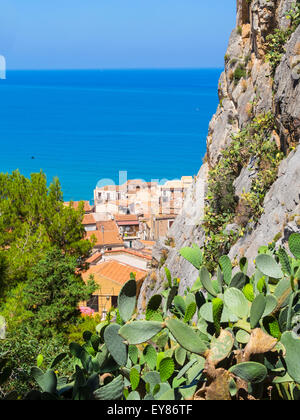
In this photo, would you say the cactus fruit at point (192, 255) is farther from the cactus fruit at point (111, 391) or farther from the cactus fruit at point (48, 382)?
the cactus fruit at point (48, 382)

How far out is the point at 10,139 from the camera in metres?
117

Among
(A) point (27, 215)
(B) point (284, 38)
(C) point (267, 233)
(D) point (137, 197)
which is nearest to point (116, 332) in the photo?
(C) point (267, 233)

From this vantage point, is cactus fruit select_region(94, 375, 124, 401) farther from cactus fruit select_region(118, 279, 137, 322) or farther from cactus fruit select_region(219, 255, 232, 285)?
cactus fruit select_region(219, 255, 232, 285)

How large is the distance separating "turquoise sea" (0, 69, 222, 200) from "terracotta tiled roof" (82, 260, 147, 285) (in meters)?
44.7

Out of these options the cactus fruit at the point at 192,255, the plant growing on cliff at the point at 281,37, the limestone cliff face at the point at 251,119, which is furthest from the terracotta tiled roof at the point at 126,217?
the cactus fruit at the point at 192,255

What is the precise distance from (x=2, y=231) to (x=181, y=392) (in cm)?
1364

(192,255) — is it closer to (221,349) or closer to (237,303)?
(237,303)

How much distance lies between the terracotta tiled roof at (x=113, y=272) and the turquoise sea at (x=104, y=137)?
4465 centimetres

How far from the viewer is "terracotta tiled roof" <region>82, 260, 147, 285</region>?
21856mm

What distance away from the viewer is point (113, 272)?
22797mm

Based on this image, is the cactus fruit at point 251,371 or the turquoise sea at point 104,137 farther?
the turquoise sea at point 104,137

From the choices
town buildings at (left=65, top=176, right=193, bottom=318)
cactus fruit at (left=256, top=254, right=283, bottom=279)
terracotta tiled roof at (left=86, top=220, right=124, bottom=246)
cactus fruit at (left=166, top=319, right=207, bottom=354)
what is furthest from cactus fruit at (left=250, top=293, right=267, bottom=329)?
Answer: terracotta tiled roof at (left=86, top=220, right=124, bottom=246)

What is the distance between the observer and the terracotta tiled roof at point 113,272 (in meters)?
21.9
